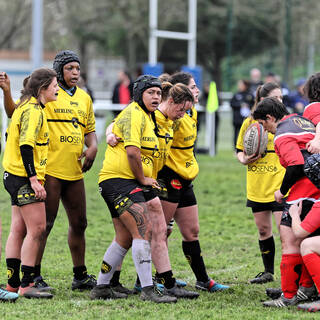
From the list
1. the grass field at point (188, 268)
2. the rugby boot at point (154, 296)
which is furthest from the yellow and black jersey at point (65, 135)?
the rugby boot at point (154, 296)

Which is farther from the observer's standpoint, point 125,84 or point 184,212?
point 125,84

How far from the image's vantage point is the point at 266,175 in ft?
24.2

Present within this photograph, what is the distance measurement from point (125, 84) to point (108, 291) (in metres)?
12.9

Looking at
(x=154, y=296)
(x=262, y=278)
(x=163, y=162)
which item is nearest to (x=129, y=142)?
(x=163, y=162)

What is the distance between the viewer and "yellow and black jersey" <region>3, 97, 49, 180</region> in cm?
602

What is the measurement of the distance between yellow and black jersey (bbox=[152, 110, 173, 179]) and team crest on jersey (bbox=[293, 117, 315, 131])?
1124 millimetres

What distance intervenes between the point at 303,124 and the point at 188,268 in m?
2.45

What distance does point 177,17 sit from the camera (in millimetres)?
45750

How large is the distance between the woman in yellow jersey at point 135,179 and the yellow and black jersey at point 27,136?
564mm

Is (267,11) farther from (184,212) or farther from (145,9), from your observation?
(184,212)

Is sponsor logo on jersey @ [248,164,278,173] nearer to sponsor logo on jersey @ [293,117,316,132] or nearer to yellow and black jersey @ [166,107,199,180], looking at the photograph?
yellow and black jersey @ [166,107,199,180]

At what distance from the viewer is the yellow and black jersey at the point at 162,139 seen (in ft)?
21.1

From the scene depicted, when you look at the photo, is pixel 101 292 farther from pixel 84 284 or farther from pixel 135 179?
pixel 135 179

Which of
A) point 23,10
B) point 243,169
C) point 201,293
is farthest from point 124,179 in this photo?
point 23,10
